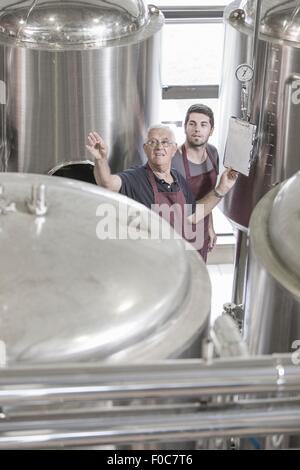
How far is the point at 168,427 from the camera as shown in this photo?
1507mm

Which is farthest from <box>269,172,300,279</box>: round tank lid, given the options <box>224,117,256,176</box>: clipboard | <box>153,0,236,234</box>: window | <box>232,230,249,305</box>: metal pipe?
<box>153,0,236,234</box>: window

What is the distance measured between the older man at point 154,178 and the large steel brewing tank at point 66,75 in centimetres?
20

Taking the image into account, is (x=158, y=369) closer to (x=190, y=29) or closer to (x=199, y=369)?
(x=199, y=369)

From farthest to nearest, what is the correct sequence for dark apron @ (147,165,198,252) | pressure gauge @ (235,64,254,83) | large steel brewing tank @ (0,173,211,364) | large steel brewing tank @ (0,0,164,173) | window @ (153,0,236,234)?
window @ (153,0,236,234) < pressure gauge @ (235,64,254,83) < large steel brewing tank @ (0,0,164,173) < dark apron @ (147,165,198,252) < large steel brewing tank @ (0,173,211,364)

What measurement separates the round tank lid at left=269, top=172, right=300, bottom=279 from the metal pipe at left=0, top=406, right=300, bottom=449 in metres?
0.59

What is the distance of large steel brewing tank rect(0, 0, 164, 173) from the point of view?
11.1 ft

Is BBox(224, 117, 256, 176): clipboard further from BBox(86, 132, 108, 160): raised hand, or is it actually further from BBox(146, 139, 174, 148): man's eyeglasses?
BBox(86, 132, 108, 160): raised hand

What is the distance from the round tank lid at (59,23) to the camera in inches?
134

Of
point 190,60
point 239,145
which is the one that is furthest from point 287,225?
point 190,60

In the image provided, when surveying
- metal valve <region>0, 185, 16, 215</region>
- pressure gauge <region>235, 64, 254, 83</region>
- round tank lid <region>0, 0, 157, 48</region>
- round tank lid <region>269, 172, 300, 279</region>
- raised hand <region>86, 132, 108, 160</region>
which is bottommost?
raised hand <region>86, 132, 108, 160</region>
